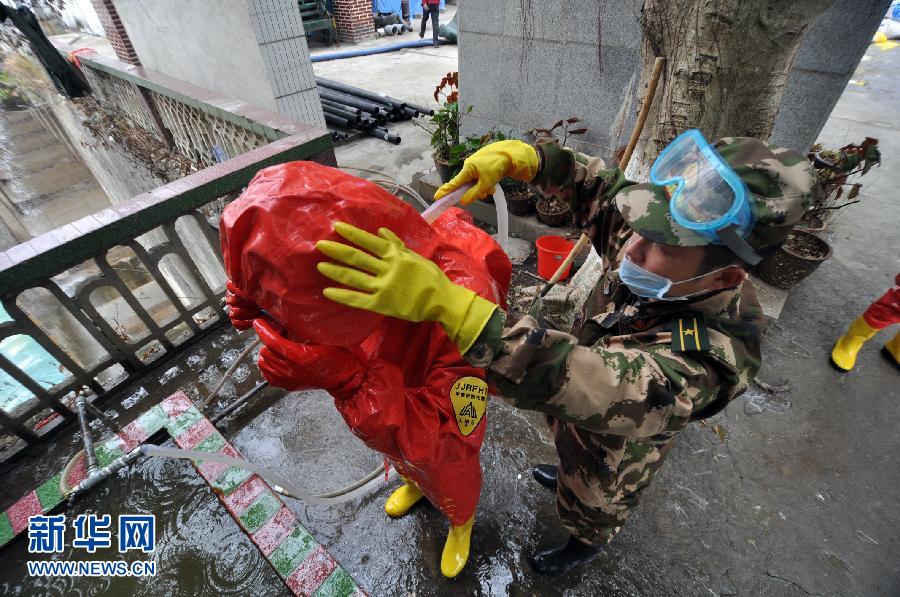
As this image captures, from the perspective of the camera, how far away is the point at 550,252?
12.7ft

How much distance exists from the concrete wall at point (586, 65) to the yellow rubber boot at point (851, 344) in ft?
5.60

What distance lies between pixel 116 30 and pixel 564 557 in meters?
9.81

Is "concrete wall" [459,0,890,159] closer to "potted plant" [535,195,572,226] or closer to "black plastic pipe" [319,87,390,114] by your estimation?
"potted plant" [535,195,572,226]

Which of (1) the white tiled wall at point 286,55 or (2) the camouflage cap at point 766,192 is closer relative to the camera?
Answer: (2) the camouflage cap at point 766,192

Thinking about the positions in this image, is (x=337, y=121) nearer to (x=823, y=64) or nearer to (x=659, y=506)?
(x=823, y=64)

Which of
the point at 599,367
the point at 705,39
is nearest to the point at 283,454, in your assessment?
the point at 599,367

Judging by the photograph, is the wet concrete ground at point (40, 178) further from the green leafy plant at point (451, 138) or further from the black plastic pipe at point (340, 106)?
the green leafy plant at point (451, 138)

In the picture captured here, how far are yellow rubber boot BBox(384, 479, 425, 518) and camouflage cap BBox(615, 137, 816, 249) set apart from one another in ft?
6.50

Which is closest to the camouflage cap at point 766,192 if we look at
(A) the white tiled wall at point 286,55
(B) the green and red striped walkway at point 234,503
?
(B) the green and red striped walkway at point 234,503

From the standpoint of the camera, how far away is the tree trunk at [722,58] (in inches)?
73.4

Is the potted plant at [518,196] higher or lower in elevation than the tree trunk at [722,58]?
lower

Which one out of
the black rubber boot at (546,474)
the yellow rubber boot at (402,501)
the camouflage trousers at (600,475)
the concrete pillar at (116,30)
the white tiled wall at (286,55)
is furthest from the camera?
the concrete pillar at (116,30)

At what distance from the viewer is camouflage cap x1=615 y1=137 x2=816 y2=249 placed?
1.13 meters

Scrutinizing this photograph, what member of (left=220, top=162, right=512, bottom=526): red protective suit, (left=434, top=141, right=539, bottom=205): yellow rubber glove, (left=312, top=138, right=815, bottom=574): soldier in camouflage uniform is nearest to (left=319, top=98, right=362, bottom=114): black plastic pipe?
(left=434, top=141, right=539, bottom=205): yellow rubber glove
